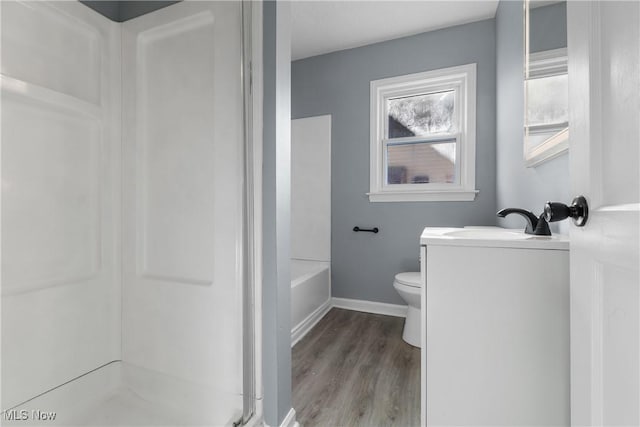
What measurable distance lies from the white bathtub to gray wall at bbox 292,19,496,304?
0.47 feet

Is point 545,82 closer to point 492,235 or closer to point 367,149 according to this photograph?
point 492,235

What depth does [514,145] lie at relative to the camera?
66.9 inches

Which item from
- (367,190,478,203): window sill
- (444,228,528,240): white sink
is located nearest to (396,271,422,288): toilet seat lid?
(367,190,478,203): window sill

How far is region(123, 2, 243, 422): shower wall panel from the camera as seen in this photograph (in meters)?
1.11

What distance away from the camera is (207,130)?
113 centimetres

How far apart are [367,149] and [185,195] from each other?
1775 mm

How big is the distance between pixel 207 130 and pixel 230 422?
115 cm

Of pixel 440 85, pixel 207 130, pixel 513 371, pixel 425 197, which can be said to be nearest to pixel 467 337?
pixel 513 371

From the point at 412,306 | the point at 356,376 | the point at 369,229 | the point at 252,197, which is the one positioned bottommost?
the point at 356,376

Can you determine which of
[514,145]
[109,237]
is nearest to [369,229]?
[514,145]

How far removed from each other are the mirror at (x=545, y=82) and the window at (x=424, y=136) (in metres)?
1.01

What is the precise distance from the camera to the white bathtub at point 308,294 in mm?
2016

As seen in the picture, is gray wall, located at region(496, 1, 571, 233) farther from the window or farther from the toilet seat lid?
the toilet seat lid

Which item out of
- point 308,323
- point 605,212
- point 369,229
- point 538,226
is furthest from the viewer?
point 369,229
